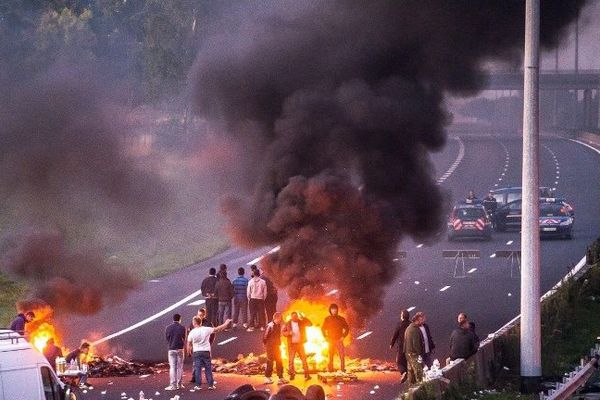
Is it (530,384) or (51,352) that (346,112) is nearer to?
(530,384)

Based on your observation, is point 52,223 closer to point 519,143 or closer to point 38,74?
point 38,74

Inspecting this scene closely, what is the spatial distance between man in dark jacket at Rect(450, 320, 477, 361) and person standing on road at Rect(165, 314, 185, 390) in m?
5.00

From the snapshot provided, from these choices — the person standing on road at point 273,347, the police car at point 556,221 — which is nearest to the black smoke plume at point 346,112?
the person standing on road at point 273,347

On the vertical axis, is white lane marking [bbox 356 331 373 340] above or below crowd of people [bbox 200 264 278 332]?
below

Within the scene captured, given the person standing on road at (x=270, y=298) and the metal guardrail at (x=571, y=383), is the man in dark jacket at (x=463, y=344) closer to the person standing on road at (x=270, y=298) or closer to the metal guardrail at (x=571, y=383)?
the metal guardrail at (x=571, y=383)

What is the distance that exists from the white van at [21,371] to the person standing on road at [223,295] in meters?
15.5

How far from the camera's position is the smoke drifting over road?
31.1 m

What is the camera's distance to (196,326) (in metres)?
26.0

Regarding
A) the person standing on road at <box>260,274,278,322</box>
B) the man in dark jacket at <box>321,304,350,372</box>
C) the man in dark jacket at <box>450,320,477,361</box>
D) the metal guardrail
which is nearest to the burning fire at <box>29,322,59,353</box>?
the man in dark jacket at <box>321,304,350,372</box>

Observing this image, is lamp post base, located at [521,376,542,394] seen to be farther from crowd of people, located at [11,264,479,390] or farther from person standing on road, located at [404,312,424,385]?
person standing on road, located at [404,312,424,385]

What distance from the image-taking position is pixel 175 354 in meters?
25.5

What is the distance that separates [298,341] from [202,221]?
3418 cm

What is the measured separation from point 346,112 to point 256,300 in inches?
209

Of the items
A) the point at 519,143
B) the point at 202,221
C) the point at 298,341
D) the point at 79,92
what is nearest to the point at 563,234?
the point at 202,221
